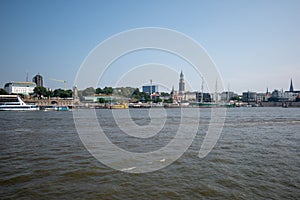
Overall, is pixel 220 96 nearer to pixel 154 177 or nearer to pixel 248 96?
pixel 248 96

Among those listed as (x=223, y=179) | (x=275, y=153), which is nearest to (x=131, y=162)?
(x=223, y=179)

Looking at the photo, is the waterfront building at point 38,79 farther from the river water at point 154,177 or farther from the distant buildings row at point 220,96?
the river water at point 154,177

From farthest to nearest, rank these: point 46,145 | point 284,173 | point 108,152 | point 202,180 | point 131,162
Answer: point 46,145 → point 108,152 → point 131,162 → point 284,173 → point 202,180

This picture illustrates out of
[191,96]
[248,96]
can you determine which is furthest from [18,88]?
[248,96]

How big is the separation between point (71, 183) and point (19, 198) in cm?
149

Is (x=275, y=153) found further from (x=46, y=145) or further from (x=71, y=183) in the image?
(x=46, y=145)

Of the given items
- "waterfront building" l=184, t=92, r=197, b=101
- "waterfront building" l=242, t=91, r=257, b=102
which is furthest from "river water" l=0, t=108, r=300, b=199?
"waterfront building" l=242, t=91, r=257, b=102

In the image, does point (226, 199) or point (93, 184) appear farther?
point (93, 184)

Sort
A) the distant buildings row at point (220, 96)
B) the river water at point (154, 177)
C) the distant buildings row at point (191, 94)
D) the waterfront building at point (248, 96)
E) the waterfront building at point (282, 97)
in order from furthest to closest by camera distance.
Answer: the waterfront building at point (248, 96) → the waterfront building at point (282, 97) → the distant buildings row at point (220, 96) → the distant buildings row at point (191, 94) → the river water at point (154, 177)

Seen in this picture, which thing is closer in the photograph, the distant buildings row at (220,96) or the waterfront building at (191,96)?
the distant buildings row at (220,96)

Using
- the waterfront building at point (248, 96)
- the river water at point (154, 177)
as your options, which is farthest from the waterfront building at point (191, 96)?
the river water at point (154, 177)

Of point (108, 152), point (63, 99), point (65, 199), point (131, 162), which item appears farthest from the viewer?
point (63, 99)

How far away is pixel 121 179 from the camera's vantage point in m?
7.67

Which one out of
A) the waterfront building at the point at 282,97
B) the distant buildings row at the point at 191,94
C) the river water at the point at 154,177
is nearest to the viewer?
the river water at the point at 154,177
